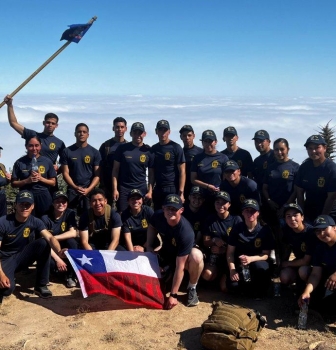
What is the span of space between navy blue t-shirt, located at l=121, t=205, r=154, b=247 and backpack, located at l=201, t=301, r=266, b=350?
258 centimetres

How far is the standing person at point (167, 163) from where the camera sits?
8.88m

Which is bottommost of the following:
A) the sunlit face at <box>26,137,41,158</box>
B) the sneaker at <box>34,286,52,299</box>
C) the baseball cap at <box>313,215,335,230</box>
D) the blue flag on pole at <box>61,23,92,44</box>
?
the sneaker at <box>34,286,52,299</box>

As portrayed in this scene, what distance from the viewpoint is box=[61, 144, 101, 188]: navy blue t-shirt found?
28.5 ft

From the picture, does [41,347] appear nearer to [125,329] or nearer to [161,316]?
[125,329]

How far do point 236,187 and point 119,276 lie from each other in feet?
8.96

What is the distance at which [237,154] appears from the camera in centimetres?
903

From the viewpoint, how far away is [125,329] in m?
5.90

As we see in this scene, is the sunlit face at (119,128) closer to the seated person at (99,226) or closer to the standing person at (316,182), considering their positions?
the seated person at (99,226)

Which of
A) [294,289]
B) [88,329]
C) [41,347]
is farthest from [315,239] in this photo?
[41,347]

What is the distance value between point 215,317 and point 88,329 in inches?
71.1

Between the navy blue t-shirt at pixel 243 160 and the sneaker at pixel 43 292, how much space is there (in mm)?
4544

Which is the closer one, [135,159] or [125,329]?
[125,329]

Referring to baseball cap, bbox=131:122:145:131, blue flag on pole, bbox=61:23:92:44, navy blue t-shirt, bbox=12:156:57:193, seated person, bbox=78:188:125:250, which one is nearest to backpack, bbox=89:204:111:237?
seated person, bbox=78:188:125:250

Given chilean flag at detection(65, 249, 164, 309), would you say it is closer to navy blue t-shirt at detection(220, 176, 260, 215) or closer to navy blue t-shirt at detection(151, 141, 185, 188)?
navy blue t-shirt at detection(220, 176, 260, 215)
